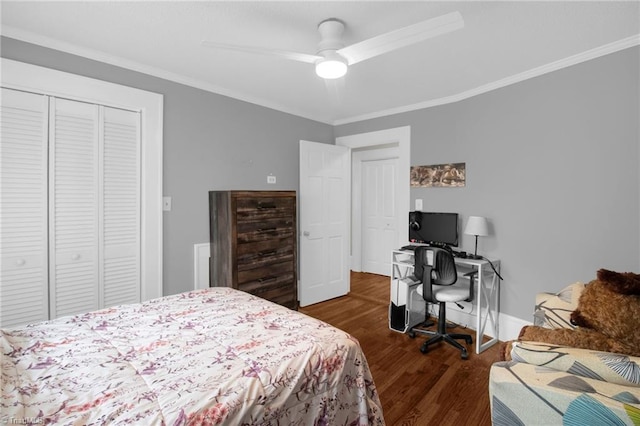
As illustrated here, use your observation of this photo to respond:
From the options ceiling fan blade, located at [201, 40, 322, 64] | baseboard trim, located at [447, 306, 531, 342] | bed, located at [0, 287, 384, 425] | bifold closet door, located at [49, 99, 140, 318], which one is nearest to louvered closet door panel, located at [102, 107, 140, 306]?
bifold closet door, located at [49, 99, 140, 318]

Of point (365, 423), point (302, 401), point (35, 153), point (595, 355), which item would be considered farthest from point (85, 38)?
point (595, 355)

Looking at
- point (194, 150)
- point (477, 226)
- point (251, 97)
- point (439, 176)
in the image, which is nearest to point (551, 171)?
point (477, 226)

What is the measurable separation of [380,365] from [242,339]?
158cm

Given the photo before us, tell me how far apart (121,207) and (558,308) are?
331 centimetres

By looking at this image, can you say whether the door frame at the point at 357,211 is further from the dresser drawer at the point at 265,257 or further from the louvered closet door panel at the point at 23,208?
the louvered closet door panel at the point at 23,208

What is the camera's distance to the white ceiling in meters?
1.84

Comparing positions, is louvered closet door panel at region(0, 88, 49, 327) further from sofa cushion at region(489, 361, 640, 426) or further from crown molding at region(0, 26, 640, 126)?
sofa cushion at region(489, 361, 640, 426)

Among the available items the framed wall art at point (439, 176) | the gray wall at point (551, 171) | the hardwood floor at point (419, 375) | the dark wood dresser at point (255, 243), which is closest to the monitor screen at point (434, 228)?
the gray wall at point (551, 171)

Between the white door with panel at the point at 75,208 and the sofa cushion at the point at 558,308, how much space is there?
3.13 metres

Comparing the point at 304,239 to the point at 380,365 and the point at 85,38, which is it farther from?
the point at 85,38

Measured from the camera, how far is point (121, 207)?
105 inches

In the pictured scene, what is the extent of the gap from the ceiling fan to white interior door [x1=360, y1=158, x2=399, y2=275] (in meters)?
3.59

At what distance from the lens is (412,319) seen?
333cm

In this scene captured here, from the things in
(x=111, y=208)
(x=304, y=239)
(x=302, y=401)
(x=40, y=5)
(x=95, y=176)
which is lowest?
(x=302, y=401)
